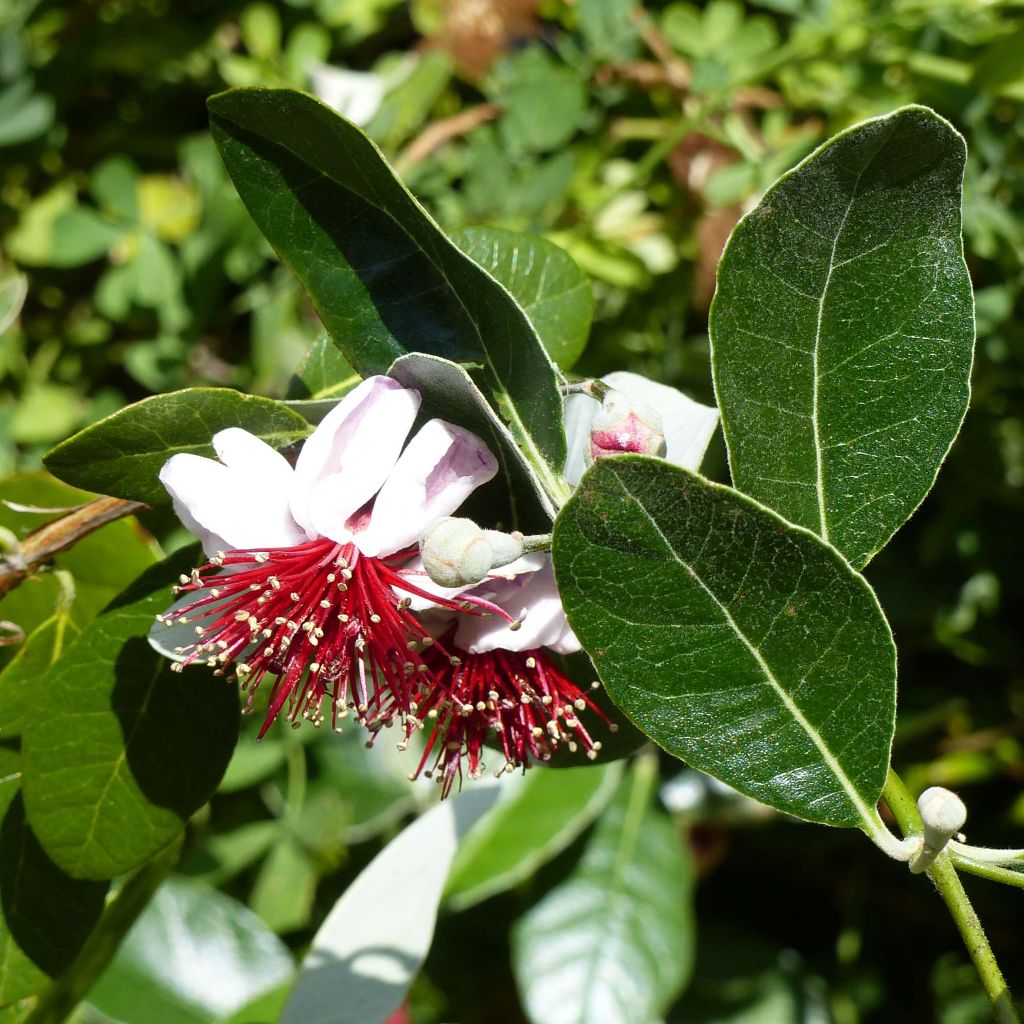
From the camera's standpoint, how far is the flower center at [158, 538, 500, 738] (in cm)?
76

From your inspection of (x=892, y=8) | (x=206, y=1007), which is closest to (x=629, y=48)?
(x=892, y=8)

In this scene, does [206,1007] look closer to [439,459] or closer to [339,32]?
[439,459]

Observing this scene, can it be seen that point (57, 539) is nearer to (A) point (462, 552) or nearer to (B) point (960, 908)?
(A) point (462, 552)

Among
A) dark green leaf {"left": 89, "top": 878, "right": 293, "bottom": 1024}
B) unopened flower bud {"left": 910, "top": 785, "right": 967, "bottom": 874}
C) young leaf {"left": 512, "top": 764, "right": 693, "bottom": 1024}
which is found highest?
unopened flower bud {"left": 910, "top": 785, "right": 967, "bottom": 874}

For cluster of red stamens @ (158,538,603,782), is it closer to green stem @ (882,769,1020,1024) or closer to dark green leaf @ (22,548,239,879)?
dark green leaf @ (22,548,239,879)

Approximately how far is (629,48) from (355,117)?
422 mm

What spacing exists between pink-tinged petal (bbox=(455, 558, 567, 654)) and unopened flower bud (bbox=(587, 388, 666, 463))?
9cm

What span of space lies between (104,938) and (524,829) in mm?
622

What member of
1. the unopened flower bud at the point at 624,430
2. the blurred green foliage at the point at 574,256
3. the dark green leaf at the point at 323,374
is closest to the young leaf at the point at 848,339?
the unopened flower bud at the point at 624,430

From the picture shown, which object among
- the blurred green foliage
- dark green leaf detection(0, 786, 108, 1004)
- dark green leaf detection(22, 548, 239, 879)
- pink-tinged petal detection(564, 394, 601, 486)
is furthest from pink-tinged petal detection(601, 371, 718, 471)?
the blurred green foliage

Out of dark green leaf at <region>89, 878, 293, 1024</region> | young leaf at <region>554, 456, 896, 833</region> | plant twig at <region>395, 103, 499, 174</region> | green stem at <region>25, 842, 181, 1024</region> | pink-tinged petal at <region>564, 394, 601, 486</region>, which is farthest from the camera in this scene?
plant twig at <region>395, 103, 499, 174</region>

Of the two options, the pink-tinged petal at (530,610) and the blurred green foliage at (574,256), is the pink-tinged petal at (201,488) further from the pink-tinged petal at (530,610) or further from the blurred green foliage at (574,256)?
the blurred green foliage at (574,256)

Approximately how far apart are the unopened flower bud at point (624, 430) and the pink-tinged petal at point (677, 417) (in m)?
0.08

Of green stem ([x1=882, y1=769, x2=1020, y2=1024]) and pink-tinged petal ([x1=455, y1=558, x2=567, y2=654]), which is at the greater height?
pink-tinged petal ([x1=455, y1=558, x2=567, y2=654])
